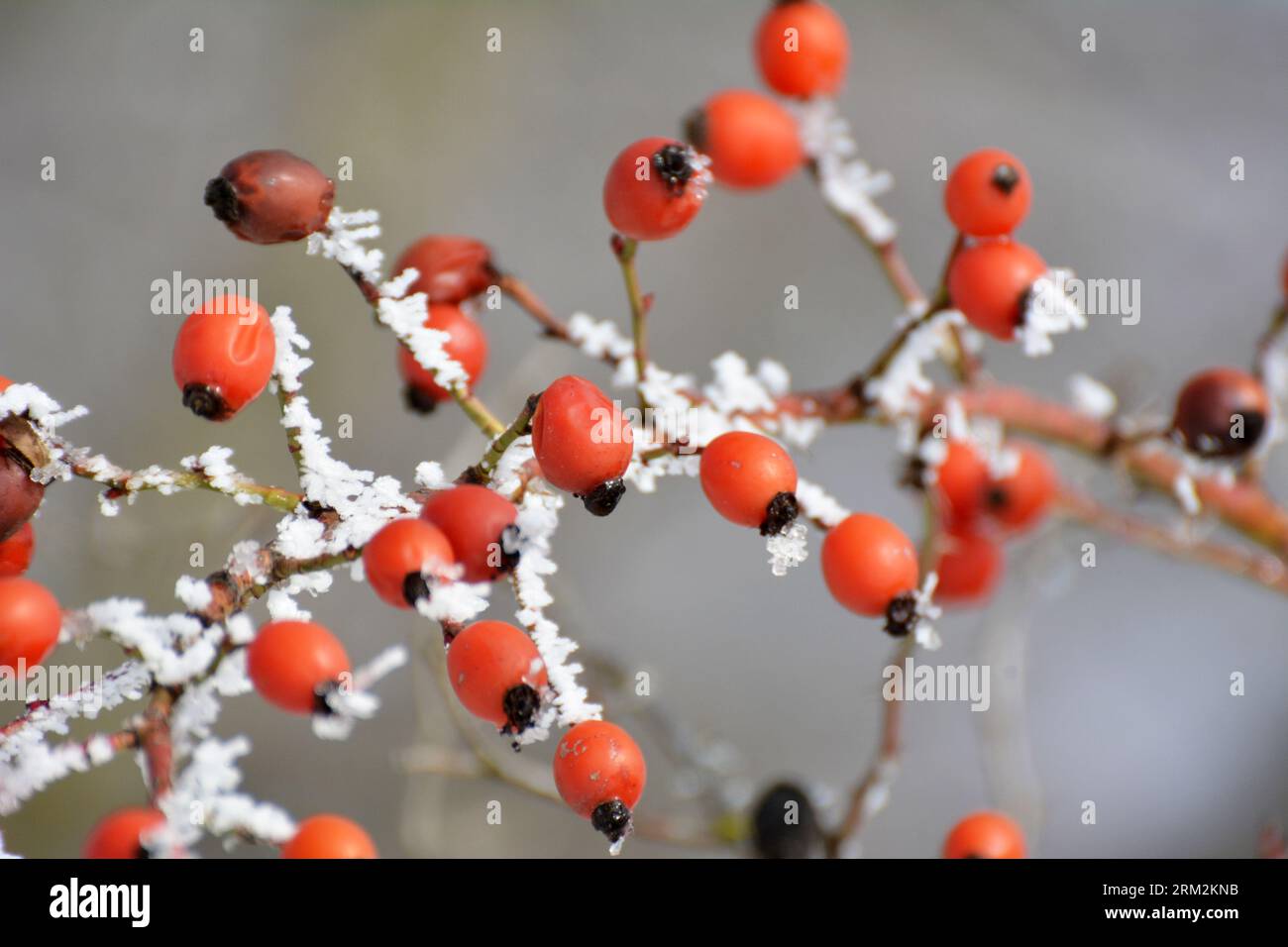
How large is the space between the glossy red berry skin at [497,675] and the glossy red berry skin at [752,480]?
0.52 ft

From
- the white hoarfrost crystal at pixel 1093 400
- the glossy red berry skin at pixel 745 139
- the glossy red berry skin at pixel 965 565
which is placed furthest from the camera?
the glossy red berry skin at pixel 965 565

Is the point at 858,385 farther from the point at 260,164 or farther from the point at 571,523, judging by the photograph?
the point at 571,523

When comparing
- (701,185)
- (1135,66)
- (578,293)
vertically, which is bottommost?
(701,185)

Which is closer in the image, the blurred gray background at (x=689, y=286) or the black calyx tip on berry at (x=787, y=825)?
the black calyx tip on berry at (x=787, y=825)

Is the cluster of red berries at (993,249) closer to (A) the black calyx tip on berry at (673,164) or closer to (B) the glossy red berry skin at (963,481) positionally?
(A) the black calyx tip on berry at (673,164)

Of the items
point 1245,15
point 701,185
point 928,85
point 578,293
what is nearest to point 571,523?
point 578,293

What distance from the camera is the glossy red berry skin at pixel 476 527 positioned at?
0.61 metres

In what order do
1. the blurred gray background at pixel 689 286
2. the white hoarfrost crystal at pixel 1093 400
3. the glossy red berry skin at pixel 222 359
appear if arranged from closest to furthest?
1. the glossy red berry skin at pixel 222 359
2. the white hoarfrost crystal at pixel 1093 400
3. the blurred gray background at pixel 689 286

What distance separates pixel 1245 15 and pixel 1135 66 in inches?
10.0

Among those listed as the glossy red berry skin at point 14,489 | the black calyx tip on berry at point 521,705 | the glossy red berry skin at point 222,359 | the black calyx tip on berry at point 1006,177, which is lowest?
the black calyx tip on berry at point 521,705

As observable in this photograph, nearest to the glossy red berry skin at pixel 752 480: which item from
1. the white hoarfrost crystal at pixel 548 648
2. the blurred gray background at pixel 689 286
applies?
the white hoarfrost crystal at pixel 548 648

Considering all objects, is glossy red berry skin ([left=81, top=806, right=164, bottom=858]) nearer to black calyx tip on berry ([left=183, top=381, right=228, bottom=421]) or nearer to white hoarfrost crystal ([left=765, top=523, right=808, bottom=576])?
black calyx tip on berry ([left=183, top=381, right=228, bottom=421])

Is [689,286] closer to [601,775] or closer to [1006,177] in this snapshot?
[1006,177]

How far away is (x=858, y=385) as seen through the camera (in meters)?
1.00
